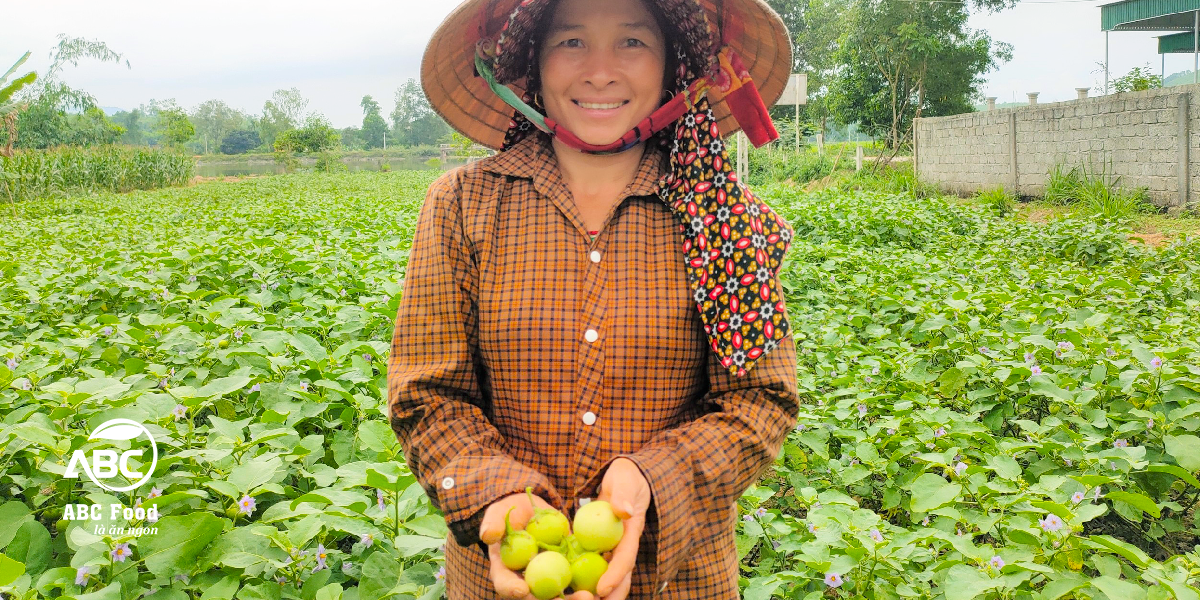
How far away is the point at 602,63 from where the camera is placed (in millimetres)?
1359

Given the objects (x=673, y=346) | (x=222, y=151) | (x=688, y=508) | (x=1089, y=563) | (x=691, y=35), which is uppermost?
(x=222, y=151)

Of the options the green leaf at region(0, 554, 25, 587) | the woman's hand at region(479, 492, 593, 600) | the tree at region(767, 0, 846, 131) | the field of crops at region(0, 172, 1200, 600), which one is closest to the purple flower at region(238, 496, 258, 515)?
the field of crops at region(0, 172, 1200, 600)

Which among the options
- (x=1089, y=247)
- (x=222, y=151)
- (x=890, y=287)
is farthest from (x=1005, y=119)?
(x=222, y=151)

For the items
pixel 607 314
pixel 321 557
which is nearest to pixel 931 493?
pixel 607 314

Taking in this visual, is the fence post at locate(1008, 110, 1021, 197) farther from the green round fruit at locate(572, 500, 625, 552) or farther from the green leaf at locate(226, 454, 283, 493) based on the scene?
the green round fruit at locate(572, 500, 625, 552)

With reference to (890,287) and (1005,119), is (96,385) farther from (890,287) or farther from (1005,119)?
(1005,119)

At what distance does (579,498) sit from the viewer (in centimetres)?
131

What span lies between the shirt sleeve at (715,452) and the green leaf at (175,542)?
86cm

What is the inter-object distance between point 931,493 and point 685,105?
1.26m

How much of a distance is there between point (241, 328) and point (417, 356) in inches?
87.2

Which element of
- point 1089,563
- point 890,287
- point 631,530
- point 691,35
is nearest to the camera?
point 631,530

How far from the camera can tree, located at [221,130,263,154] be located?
89.2 metres

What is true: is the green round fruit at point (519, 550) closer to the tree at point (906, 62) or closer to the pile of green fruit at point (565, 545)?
the pile of green fruit at point (565, 545)

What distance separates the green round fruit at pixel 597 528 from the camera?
112 cm
